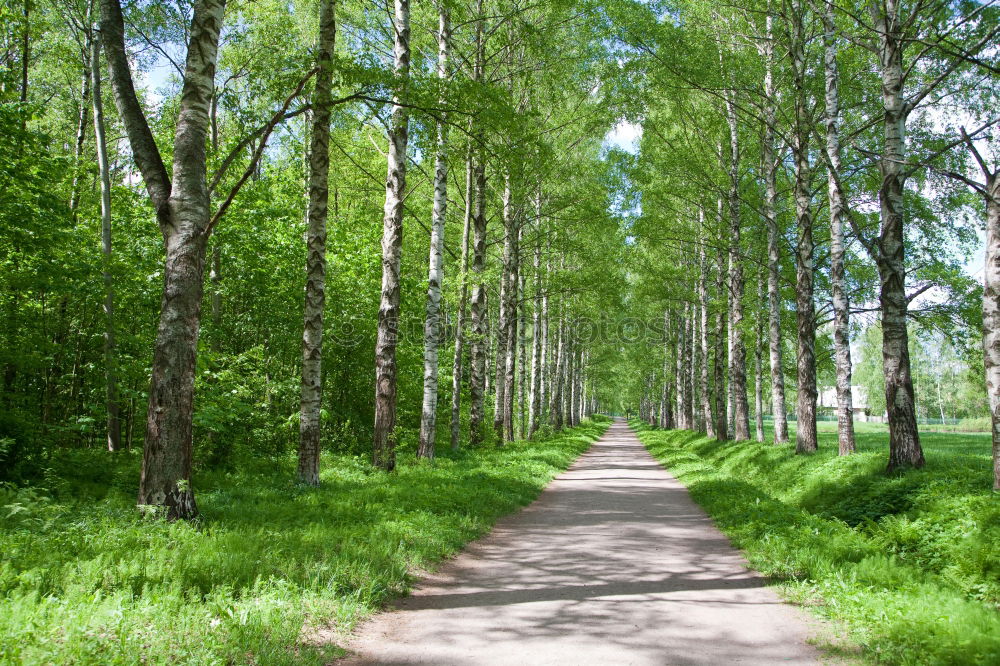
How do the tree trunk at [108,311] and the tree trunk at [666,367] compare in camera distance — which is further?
the tree trunk at [666,367]

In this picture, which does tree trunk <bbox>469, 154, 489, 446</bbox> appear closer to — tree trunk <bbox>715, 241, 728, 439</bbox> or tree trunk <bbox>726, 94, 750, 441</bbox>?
tree trunk <bbox>726, 94, 750, 441</bbox>

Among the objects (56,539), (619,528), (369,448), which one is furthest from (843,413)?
(56,539)

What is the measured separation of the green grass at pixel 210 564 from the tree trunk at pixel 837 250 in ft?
25.7

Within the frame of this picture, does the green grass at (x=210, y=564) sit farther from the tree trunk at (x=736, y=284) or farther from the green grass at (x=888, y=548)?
the tree trunk at (x=736, y=284)

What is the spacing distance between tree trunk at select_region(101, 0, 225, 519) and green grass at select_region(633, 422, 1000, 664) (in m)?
6.15

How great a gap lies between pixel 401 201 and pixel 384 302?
6.41 feet

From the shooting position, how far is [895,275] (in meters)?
9.49

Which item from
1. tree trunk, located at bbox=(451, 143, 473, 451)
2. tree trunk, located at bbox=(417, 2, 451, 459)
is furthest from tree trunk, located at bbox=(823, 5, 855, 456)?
tree trunk, located at bbox=(451, 143, 473, 451)

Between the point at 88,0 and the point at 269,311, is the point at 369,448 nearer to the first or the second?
the point at 269,311

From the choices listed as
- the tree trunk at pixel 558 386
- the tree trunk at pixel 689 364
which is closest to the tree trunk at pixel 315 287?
the tree trunk at pixel 558 386

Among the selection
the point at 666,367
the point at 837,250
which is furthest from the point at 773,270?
the point at 666,367

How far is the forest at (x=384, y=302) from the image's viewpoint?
501 cm

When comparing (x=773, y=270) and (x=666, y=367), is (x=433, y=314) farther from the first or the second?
(x=666, y=367)

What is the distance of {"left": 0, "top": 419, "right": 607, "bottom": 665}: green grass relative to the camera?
11.6 feet
